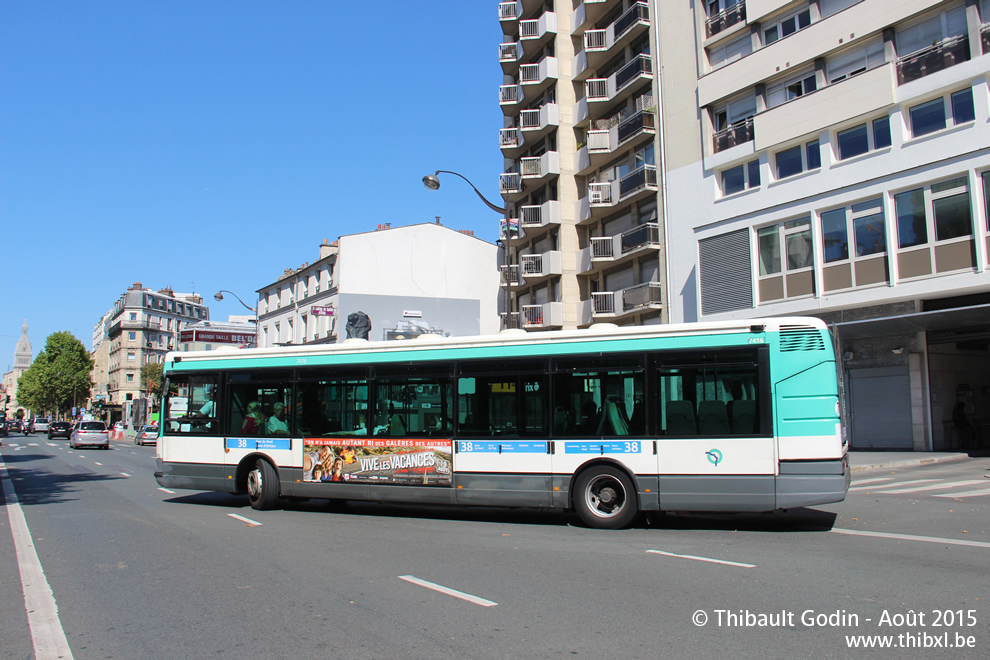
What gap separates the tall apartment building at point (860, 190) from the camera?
1964cm

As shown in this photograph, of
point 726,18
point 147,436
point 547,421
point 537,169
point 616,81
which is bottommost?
point 147,436

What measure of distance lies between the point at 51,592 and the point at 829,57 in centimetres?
2496

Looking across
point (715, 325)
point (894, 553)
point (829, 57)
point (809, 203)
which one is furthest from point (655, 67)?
point (894, 553)

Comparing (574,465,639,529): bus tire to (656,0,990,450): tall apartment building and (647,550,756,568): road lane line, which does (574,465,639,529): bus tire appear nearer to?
(647,550,756,568): road lane line

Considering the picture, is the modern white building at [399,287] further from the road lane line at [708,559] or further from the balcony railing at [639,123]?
the road lane line at [708,559]

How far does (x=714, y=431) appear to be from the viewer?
9.18 m

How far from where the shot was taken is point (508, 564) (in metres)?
7.27

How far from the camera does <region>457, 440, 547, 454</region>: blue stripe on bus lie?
32.7ft

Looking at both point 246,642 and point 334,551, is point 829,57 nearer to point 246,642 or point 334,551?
point 334,551

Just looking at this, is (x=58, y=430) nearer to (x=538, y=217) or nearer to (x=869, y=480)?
(x=538, y=217)

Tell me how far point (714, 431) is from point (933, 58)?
1723 cm

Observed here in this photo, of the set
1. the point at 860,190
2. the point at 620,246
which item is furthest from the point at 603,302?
the point at 860,190

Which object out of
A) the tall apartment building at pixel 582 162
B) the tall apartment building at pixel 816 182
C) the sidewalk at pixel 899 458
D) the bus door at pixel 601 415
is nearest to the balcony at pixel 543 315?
the tall apartment building at pixel 582 162

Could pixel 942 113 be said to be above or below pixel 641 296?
above
